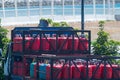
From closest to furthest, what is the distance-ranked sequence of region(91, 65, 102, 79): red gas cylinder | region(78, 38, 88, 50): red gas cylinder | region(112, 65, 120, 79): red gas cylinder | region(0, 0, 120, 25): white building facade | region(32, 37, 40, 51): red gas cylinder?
region(91, 65, 102, 79): red gas cylinder
region(112, 65, 120, 79): red gas cylinder
region(32, 37, 40, 51): red gas cylinder
region(78, 38, 88, 50): red gas cylinder
region(0, 0, 120, 25): white building facade

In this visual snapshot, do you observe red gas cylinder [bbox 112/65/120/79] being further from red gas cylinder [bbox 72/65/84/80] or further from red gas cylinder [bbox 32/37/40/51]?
red gas cylinder [bbox 32/37/40/51]

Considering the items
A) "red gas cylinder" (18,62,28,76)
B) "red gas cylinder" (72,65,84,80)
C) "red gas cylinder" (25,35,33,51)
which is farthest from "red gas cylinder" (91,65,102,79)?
"red gas cylinder" (25,35,33,51)

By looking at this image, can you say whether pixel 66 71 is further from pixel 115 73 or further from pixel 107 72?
pixel 115 73

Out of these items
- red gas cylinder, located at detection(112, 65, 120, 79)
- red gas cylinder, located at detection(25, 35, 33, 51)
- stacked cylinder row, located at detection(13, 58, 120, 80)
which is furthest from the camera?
red gas cylinder, located at detection(25, 35, 33, 51)

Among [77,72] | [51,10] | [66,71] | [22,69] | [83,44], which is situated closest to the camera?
[66,71]

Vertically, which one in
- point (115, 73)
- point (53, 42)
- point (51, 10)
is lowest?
point (115, 73)

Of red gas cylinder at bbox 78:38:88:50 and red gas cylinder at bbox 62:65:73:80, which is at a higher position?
red gas cylinder at bbox 78:38:88:50

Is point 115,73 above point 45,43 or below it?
below

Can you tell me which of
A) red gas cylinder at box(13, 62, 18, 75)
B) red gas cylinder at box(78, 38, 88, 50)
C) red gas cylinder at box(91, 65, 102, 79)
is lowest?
red gas cylinder at box(13, 62, 18, 75)

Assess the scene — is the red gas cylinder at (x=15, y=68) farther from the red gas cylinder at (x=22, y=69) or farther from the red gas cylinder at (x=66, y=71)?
the red gas cylinder at (x=66, y=71)

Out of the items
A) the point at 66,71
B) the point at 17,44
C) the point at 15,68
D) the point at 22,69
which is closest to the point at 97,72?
the point at 66,71

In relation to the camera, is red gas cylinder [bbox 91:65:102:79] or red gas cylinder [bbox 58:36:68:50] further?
red gas cylinder [bbox 58:36:68:50]

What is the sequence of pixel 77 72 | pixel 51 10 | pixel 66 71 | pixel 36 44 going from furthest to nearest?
pixel 51 10
pixel 36 44
pixel 77 72
pixel 66 71

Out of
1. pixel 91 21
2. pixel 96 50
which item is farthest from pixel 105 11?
pixel 96 50
